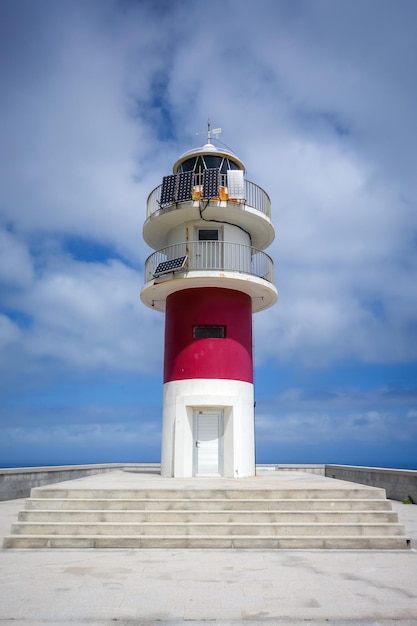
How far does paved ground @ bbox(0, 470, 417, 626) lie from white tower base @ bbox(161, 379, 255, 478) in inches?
253

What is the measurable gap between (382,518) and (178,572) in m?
4.59

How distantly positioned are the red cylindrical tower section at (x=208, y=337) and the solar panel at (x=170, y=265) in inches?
43.5

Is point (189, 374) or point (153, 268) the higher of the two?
point (153, 268)

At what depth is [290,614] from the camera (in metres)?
5.25

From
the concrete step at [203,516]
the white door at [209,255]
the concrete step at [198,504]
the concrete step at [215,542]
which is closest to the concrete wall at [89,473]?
the concrete step at [198,504]

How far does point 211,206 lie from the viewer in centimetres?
1553

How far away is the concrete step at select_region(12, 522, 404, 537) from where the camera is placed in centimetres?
912

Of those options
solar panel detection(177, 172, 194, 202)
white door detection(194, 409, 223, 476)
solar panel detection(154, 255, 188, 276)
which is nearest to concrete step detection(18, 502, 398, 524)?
white door detection(194, 409, 223, 476)

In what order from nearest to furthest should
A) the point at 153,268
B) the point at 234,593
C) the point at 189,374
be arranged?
1. the point at 234,593
2. the point at 189,374
3. the point at 153,268

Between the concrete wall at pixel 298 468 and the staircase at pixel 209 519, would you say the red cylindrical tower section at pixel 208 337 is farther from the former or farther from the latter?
the concrete wall at pixel 298 468

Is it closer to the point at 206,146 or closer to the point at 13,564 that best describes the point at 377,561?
the point at 13,564

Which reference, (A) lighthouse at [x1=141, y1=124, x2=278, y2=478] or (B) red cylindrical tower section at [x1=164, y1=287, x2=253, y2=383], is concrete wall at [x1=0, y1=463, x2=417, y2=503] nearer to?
(A) lighthouse at [x1=141, y1=124, x2=278, y2=478]

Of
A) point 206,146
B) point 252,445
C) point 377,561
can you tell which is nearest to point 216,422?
point 252,445

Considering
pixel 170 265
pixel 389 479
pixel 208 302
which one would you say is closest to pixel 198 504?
pixel 208 302
